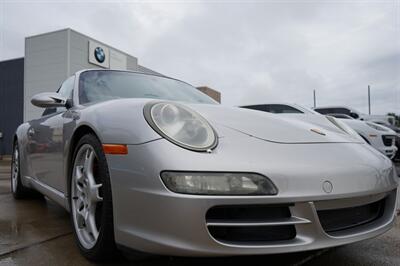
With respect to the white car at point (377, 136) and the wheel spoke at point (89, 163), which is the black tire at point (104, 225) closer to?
the wheel spoke at point (89, 163)

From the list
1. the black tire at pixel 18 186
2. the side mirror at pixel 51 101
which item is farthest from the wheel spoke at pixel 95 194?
the black tire at pixel 18 186

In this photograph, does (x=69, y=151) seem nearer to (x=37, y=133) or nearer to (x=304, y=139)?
(x=37, y=133)

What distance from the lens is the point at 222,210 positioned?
1596 millimetres

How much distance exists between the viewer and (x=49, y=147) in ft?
9.75

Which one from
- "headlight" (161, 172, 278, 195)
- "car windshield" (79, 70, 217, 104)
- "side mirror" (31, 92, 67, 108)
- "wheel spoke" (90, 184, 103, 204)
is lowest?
"wheel spoke" (90, 184, 103, 204)

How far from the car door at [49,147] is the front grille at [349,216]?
1762 millimetres

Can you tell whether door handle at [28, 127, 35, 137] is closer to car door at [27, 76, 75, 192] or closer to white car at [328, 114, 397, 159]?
car door at [27, 76, 75, 192]

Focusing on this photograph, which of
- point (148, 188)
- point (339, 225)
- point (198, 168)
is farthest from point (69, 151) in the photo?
point (339, 225)

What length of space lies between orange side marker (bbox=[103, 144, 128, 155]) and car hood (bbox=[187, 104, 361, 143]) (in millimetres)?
463

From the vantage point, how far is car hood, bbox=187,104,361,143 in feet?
6.40

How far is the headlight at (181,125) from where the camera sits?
66.6 inches

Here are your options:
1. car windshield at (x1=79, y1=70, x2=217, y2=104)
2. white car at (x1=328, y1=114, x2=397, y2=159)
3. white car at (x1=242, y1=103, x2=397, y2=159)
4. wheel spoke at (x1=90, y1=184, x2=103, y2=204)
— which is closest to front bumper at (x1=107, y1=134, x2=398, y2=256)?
wheel spoke at (x1=90, y1=184, x2=103, y2=204)

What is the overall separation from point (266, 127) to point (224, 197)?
66cm

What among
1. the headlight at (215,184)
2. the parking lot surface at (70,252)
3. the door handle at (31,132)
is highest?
the door handle at (31,132)
